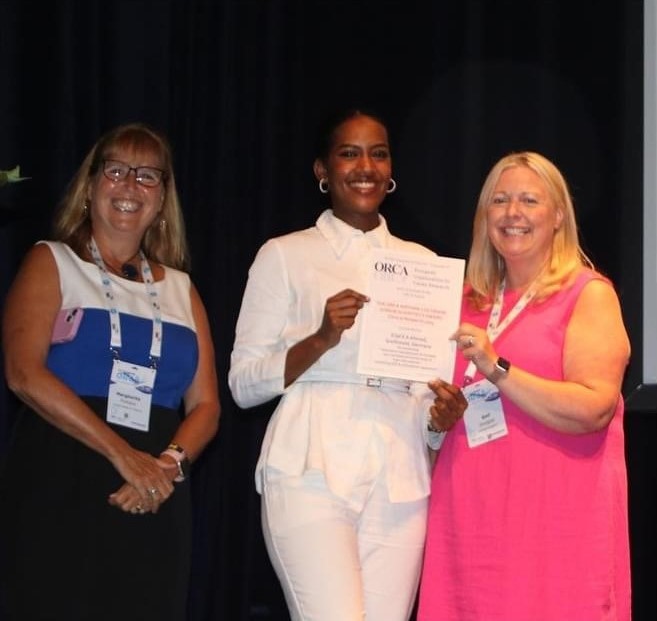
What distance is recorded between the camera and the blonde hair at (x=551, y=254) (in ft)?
10.7

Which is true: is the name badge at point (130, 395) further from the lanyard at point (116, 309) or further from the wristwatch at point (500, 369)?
the wristwatch at point (500, 369)

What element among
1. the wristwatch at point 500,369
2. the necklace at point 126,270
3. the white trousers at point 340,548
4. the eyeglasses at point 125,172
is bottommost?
the white trousers at point 340,548

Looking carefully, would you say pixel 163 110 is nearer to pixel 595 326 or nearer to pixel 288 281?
pixel 288 281

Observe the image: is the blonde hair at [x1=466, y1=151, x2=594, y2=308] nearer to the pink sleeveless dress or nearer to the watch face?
the pink sleeveless dress

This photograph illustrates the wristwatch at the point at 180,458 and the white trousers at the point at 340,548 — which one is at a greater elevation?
the wristwatch at the point at 180,458

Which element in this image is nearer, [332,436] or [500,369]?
[500,369]

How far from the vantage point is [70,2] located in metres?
4.58

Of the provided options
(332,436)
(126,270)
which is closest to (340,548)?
(332,436)

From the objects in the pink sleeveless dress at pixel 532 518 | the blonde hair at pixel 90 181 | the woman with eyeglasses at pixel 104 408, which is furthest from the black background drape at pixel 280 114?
the pink sleeveless dress at pixel 532 518

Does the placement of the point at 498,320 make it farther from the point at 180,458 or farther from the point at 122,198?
the point at 122,198

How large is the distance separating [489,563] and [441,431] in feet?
1.20

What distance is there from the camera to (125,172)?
133 inches

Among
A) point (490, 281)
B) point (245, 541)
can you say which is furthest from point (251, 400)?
point (245, 541)

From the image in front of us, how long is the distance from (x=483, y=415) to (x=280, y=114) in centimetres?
222
